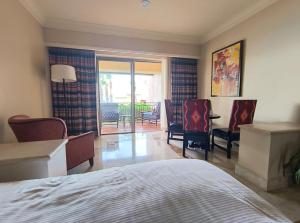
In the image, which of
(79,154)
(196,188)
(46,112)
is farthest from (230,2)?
(46,112)

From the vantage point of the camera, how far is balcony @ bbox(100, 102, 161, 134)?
16.7ft

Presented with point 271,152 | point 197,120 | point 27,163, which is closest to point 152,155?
point 197,120

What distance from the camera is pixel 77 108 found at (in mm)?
3996

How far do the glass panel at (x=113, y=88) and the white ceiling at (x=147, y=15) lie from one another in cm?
111

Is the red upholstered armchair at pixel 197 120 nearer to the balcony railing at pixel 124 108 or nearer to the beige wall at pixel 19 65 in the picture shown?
the balcony railing at pixel 124 108

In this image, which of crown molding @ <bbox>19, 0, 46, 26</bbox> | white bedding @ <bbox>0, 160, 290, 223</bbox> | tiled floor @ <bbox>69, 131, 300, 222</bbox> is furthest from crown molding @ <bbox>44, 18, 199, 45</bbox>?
white bedding @ <bbox>0, 160, 290, 223</bbox>

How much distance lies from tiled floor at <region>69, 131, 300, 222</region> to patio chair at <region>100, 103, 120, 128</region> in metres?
0.83

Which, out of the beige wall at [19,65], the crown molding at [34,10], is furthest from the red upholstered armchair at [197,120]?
the crown molding at [34,10]

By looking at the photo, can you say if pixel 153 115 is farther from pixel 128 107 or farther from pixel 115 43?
pixel 115 43

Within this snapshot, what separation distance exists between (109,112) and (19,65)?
2.85m

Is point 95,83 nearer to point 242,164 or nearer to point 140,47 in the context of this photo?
point 140,47

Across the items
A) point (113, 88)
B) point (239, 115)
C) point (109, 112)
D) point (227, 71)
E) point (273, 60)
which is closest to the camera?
point (273, 60)

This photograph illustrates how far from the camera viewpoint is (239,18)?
10.5 ft

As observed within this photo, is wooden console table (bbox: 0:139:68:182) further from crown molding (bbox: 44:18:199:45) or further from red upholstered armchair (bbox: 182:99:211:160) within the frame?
crown molding (bbox: 44:18:199:45)
